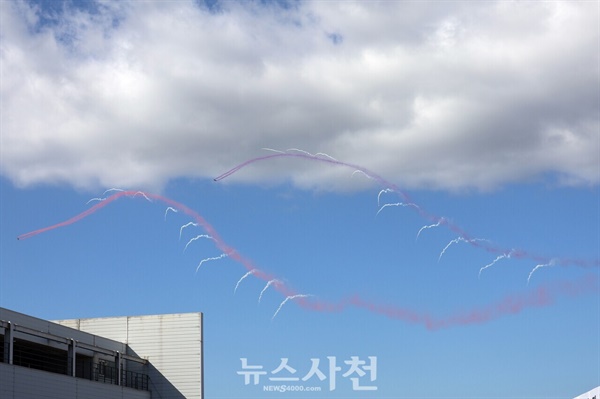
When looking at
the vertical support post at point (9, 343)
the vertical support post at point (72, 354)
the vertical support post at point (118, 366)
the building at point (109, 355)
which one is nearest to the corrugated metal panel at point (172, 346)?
the building at point (109, 355)

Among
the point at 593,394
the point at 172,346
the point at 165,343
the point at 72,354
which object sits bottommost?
the point at 593,394

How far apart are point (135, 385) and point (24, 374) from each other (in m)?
19.5

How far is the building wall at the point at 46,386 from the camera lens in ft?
183

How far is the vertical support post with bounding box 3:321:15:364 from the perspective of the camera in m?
57.0

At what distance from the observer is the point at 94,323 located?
78875 mm

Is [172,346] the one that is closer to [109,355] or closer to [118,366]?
[118,366]

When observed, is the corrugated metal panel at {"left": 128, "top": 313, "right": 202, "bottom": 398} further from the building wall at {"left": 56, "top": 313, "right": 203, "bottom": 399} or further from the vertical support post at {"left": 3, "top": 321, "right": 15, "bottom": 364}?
the vertical support post at {"left": 3, "top": 321, "right": 15, "bottom": 364}

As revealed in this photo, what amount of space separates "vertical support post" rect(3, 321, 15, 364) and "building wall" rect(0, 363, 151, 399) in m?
0.93

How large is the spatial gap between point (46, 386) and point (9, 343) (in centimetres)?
418

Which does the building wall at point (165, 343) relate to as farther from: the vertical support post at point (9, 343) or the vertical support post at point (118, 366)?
the vertical support post at point (9, 343)

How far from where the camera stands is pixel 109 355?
73.9 metres

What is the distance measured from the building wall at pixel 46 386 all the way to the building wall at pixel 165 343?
22.0 feet

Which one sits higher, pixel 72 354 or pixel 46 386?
pixel 72 354

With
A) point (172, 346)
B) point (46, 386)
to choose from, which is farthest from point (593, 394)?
point (46, 386)
